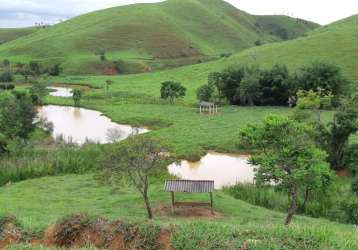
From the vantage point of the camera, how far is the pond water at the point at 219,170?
3170cm

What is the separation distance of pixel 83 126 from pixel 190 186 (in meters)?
32.8

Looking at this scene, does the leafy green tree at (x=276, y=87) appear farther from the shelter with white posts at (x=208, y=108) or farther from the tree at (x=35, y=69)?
the tree at (x=35, y=69)

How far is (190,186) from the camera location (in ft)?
69.8

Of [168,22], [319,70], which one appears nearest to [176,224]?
[319,70]

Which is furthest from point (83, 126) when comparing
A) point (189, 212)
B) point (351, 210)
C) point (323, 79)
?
point (351, 210)

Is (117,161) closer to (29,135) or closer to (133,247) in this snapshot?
(133,247)

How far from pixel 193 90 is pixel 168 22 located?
87705 mm

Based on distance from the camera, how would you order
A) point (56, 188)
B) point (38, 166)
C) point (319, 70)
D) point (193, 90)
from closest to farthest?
point (56, 188), point (38, 166), point (319, 70), point (193, 90)

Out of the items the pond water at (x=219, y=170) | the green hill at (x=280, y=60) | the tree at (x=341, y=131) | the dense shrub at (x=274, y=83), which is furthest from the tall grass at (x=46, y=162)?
the green hill at (x=280, y=60)

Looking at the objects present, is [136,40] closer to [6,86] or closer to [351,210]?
[6,86]

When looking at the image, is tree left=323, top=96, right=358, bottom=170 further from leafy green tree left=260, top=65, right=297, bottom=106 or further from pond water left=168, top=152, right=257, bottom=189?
leafy green tree left=260, top=65, right=297, bottom=106

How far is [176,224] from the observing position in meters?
11.0

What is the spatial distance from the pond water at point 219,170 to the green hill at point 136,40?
8150 cm

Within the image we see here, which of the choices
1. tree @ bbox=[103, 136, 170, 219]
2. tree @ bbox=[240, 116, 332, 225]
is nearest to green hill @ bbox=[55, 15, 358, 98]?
tree @ bbox=[240, 116, 332, 225]
